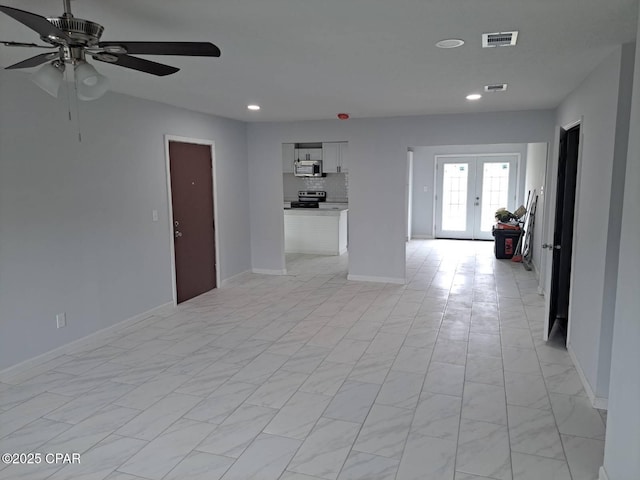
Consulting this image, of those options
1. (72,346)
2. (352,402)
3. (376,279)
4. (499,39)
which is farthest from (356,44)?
(376,279)

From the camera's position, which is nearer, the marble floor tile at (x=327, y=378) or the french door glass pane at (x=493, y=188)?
the marble floor tile at (x=327, y=378)

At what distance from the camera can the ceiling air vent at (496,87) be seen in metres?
3.99

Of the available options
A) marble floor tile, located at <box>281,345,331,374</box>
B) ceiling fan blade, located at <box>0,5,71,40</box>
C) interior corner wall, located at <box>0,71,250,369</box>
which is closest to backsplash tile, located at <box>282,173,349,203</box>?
interior corner wall, located at <box>0,71,250,369</box>

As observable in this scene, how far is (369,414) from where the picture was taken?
2.91 meters

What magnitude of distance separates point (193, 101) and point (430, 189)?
6.63m

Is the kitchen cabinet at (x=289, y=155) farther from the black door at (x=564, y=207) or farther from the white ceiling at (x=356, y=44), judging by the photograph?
the black door at (x=564, y=207)

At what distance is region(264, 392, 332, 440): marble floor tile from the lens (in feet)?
8.93

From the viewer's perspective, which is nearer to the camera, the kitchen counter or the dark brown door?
the dark brown door

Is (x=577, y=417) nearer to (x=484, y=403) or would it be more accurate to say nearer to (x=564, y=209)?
(x=484, y=403)

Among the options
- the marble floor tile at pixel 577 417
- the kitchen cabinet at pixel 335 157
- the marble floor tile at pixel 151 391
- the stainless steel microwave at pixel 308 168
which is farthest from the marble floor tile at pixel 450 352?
the stainless steel microwave at pixel 308 168

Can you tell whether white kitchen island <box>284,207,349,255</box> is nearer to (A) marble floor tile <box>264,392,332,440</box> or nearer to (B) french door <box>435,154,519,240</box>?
A: (B) french door <box>435,154,519,240</box>

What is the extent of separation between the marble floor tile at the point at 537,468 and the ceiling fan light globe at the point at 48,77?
2.99 m

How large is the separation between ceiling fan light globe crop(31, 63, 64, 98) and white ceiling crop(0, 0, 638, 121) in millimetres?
322

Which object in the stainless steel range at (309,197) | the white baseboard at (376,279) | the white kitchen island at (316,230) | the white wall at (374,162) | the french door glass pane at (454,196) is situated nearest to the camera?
the white wall at (374,162)
